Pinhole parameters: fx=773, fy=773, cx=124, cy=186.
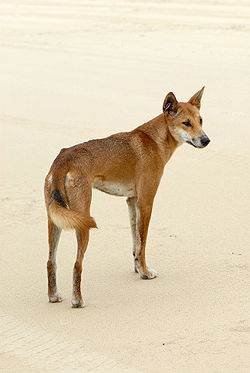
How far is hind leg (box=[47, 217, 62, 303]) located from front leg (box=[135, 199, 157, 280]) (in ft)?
2.75

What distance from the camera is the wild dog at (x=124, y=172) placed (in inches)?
227

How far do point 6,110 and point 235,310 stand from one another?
8624 millimetres

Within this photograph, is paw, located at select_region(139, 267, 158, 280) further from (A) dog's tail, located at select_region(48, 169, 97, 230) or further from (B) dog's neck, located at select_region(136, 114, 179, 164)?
(A) dog's tail, located at select_region(48, 169, 97, 230)

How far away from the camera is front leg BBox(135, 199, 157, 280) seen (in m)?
6.50

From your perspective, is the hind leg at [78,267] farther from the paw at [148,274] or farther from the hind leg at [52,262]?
the paw at [148,274]

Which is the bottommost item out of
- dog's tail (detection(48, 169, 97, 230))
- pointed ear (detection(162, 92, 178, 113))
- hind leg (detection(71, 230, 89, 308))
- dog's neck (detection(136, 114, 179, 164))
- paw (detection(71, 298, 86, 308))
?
paw (detection(71, 298, 86, 308))

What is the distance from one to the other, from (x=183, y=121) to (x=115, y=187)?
2.72ft

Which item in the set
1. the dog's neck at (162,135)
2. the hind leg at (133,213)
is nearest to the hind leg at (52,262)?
the hind leg at (133,213)

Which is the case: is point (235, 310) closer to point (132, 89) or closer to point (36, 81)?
point (132, 89)

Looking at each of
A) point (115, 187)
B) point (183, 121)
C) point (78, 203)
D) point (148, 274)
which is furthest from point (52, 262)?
point (183, 121)

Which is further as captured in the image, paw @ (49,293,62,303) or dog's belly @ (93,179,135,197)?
dog's belly @ (93,179,135,197)

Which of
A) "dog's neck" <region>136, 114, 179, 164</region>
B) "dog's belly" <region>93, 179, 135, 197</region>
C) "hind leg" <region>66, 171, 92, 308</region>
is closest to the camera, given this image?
"hind leg" <region>66, 171, 92, 308</region>

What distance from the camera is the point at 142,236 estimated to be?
21.5 ft

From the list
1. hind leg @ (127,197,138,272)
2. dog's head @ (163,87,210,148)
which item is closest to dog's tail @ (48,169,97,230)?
hind leg @ (127,197,138,272)
